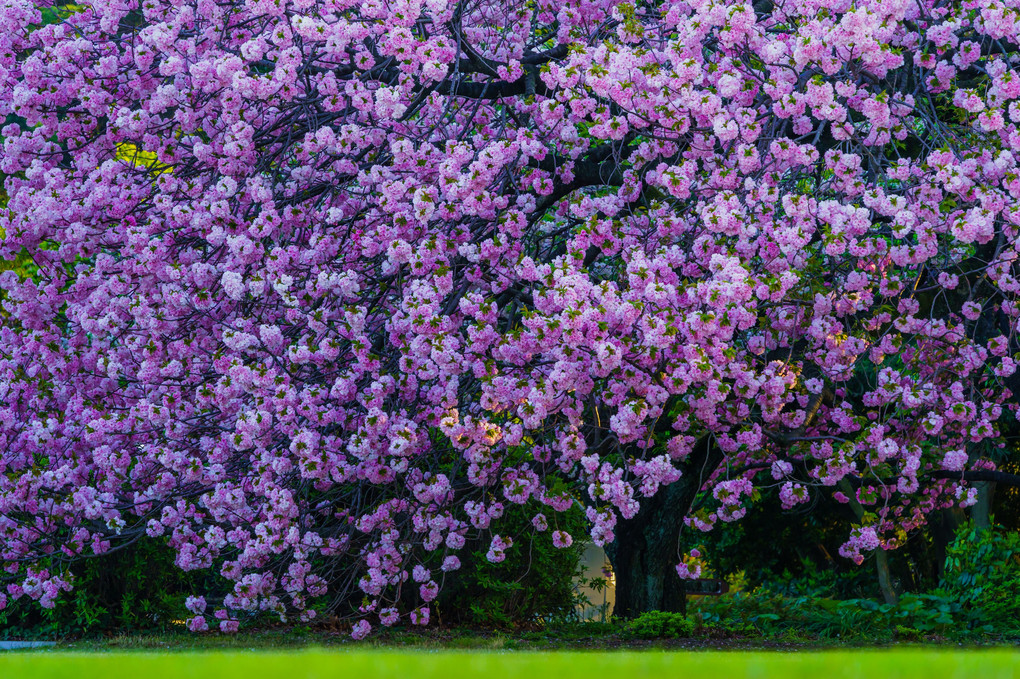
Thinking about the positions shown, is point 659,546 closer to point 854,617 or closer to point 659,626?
point 659,626

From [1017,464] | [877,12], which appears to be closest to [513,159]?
A: [877,12]

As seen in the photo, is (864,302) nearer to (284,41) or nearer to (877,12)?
(877,12)

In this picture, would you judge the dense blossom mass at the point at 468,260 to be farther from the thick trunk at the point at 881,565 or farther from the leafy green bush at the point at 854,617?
the thick trunk at the point at 881,565

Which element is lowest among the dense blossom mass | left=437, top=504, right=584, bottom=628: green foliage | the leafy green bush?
the leafy green bush

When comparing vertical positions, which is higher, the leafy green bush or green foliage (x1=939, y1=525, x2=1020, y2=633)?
green foliage (x1=939, y1=525, x2=1020, y2=633)

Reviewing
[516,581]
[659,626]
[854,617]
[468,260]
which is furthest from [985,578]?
[468,260]

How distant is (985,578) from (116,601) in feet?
28.8

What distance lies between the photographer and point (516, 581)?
11.0 meters

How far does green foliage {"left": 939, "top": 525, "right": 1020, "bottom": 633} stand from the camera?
417 inches

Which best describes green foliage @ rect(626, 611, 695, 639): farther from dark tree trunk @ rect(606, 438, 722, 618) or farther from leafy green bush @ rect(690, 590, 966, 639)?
leafy green bush @ rect(690, 590, 966, 639)

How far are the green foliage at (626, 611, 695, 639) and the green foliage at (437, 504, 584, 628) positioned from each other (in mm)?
1445

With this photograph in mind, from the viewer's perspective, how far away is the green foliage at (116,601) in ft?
36.7
